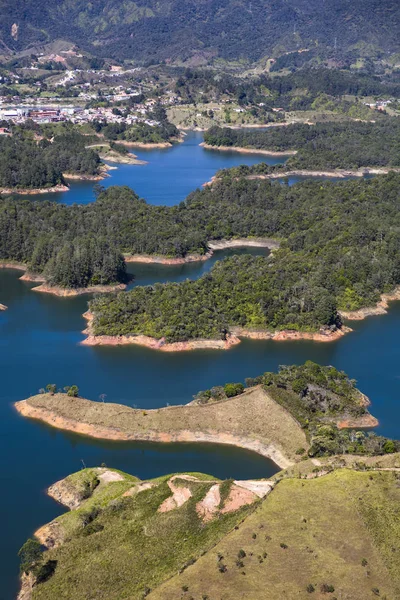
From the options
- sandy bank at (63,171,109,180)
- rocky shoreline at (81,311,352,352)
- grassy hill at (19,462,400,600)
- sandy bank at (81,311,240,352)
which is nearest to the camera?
grassy hill at (19,462,400,600)

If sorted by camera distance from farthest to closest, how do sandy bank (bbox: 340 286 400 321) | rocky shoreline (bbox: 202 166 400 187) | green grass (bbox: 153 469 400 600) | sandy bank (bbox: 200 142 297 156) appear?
sandy bank (bbox: 200 142 297 156)
rocky shoreline (bbox: 202 166 400 187)
sandy bank (bbox: 340 286 400 321)
green grass (bbox: 153 469 400 600)

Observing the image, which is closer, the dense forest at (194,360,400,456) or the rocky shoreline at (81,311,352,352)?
the dense forest at (194,360,400,456)

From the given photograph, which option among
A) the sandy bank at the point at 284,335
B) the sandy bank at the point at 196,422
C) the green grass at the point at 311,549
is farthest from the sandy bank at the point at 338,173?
the green grass at the point at 311,549

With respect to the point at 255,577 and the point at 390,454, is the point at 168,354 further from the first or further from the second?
the point at 255,577

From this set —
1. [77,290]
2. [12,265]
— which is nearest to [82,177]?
[12,265]

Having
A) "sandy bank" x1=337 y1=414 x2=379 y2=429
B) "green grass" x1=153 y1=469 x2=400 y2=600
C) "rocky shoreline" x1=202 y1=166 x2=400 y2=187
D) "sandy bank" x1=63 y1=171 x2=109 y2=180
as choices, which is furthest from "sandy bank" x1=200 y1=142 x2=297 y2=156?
"green grass" x1=153 y1=469 x2=400 y2=600

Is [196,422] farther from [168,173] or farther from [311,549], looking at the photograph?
[168,173]

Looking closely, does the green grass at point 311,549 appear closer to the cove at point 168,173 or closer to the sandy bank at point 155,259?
the sandy bank at point 155,259

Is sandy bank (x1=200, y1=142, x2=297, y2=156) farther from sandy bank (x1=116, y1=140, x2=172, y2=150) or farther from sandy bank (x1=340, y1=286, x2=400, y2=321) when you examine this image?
sandy bank (x1=340, y1=286, x2=400, y2=321)
